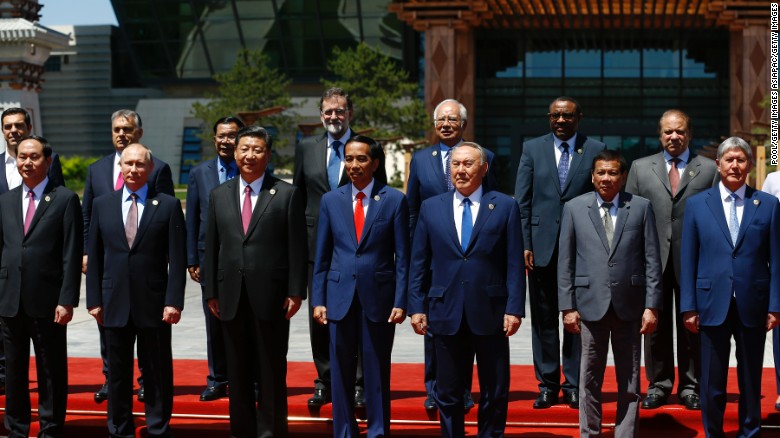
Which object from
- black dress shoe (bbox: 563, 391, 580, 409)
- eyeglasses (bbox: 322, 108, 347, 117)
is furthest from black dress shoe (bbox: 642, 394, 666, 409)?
eyeglasses (bbox: 322, 108, 347, 117)

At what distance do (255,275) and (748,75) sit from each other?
38.3 metres

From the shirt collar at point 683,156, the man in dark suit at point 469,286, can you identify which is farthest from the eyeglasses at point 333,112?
the shirt collar at point 683,156

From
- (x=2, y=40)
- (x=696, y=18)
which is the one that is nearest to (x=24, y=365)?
(x=2, y=40)

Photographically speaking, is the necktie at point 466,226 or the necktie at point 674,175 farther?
the necktie at point 674,175

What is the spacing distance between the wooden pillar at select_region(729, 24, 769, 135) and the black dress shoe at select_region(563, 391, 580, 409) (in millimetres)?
34734

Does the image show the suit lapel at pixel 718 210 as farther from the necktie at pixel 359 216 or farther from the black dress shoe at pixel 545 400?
the necktie at pixel 359 216

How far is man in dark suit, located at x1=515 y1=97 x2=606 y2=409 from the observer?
25.7 ft

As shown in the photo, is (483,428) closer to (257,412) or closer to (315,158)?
(257,412)

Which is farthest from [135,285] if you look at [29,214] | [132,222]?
[29,214]

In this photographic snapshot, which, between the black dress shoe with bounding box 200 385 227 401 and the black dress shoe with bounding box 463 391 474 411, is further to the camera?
the black dress shoe with bounding box 200 385 227 401

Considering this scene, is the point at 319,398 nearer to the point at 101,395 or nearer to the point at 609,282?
the point at 101,395

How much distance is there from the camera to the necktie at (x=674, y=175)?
7789 millimetres

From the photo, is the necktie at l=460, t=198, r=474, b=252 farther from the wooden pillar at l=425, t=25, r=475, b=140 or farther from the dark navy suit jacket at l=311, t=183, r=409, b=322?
the wooden pillar at l=425, t=25, r=475, b=140

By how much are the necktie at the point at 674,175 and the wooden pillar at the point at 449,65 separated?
3271 centimetres
